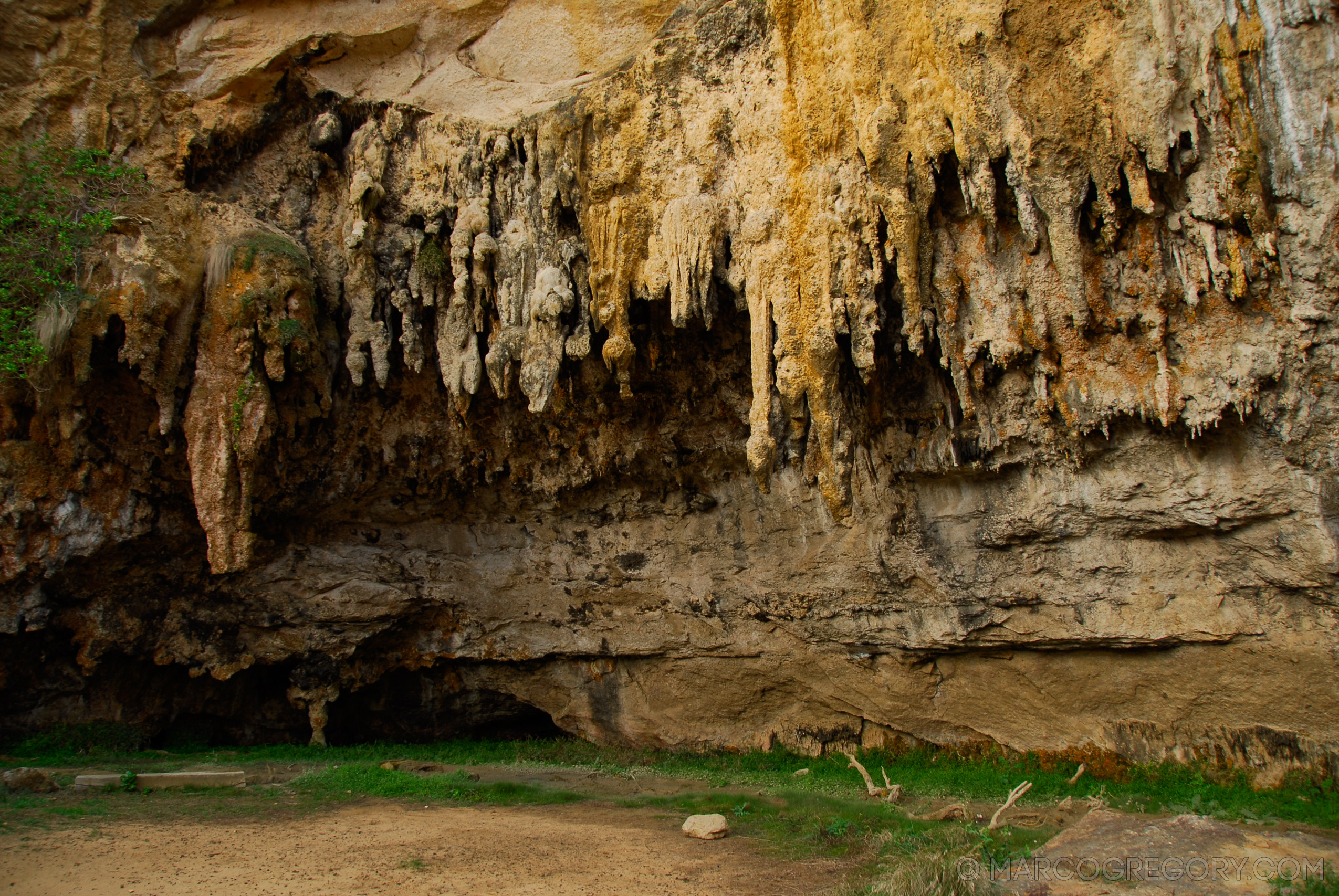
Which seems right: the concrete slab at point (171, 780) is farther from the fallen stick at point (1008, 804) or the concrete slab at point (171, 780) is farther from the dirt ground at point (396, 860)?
the fallen stick at point (1008, 804)

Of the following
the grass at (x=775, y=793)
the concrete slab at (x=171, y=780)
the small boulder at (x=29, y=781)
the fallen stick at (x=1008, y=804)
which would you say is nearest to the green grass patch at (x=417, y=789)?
the grass at (x=775, y=793)

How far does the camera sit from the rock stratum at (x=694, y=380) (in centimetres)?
852

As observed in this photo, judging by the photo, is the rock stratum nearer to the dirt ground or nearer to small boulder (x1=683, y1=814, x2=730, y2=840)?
small boulder (x1=683, y1=814, x2=730, y2=840)

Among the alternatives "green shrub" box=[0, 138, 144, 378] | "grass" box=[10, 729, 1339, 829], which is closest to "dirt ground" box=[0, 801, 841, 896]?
"grass" box=[10, 729, 1339, 829]

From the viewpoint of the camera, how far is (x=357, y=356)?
12.7m

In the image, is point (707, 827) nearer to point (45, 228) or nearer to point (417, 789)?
point (417, 789)

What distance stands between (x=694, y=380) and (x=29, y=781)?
10592 mm

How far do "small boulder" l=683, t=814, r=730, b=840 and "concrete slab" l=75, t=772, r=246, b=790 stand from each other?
22.0ft

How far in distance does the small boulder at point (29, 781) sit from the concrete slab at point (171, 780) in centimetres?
33

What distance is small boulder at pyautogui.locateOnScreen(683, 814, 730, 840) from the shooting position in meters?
8.95

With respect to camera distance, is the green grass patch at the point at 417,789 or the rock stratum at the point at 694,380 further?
the green grass patch at the point at 417,789

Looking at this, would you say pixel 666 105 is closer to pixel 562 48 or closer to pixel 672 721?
pixel 562 48

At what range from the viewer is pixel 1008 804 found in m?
8.73

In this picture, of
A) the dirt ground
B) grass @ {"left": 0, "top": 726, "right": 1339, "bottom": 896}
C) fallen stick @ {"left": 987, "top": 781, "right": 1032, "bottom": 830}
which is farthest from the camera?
fallen stick @ {"left": 987, "top": 781, "right": 1032, "bottom": 830}
